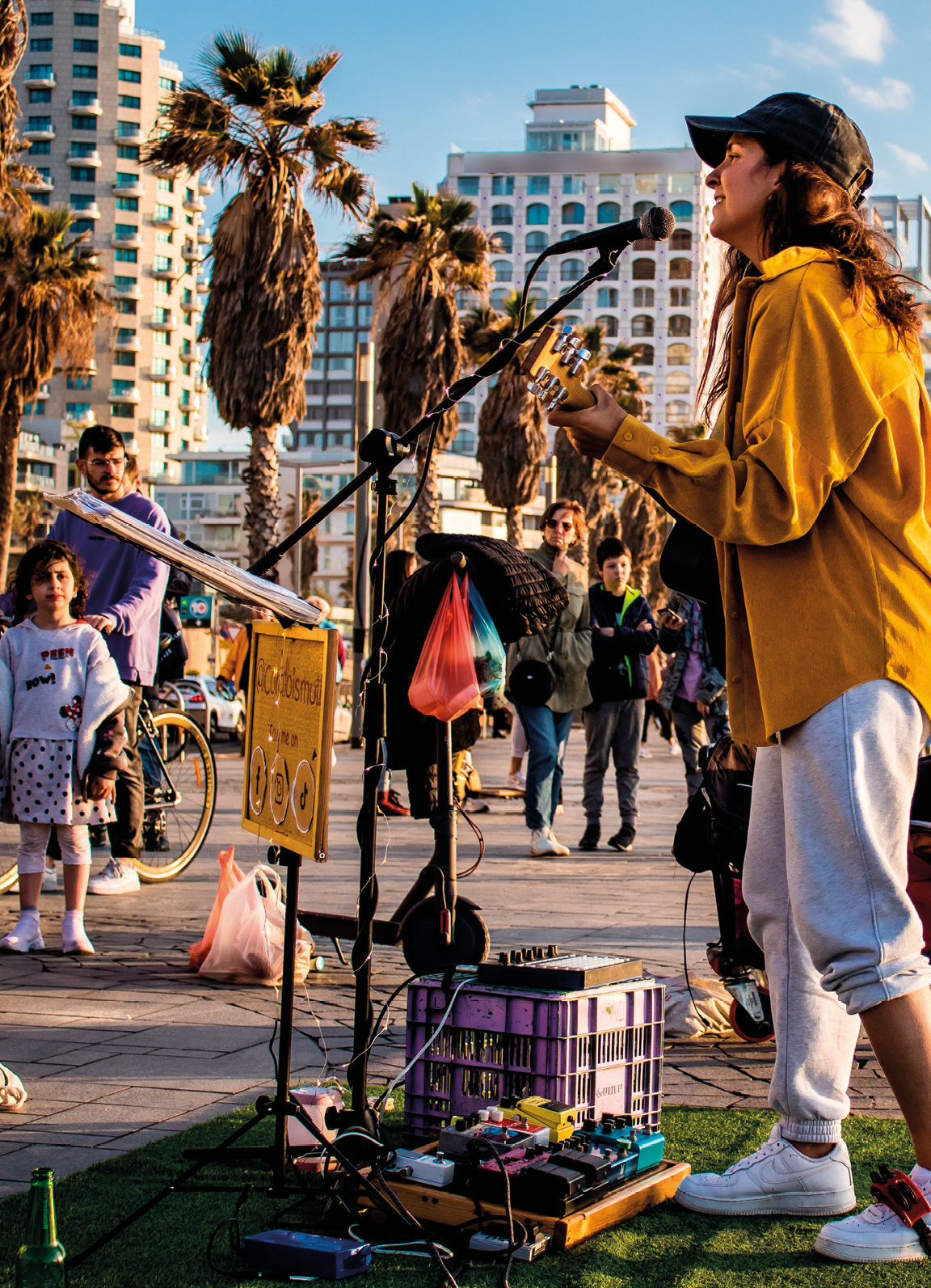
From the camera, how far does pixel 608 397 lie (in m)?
2.91

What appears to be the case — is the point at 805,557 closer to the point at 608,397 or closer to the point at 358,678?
the point at 608,397

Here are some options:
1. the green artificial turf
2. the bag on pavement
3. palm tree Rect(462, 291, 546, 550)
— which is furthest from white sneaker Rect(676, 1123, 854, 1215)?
palm tree Rect(462, 291, 546, 550)

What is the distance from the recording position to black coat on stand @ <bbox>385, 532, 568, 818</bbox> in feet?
18.0

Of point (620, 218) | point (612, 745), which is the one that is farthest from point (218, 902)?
point (620, 218)

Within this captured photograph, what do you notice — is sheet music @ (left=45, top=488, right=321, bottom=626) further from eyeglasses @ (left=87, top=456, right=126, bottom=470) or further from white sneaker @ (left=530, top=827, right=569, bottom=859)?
white sneaker @ (left=530, top=827, right=569, bottom=859)

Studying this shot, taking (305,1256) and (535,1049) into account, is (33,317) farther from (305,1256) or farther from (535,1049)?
(305,1256)

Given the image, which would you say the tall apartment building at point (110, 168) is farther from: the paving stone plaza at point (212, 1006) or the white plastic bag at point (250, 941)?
the white plastic bag at point (250, 941)

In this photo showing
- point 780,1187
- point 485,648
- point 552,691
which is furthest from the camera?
point 552,691

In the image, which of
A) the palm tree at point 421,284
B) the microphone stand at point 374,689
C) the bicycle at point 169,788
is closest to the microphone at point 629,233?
the microphone stand at point 374,689

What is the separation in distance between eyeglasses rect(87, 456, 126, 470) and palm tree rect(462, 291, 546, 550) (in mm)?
28302

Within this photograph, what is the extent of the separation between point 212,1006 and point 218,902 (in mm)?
566

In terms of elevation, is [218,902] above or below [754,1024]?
above

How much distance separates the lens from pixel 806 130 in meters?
3.03

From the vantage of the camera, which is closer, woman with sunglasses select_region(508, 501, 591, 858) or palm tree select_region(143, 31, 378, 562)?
woman with sunglasses select_region(508, 501, 591, 858)
